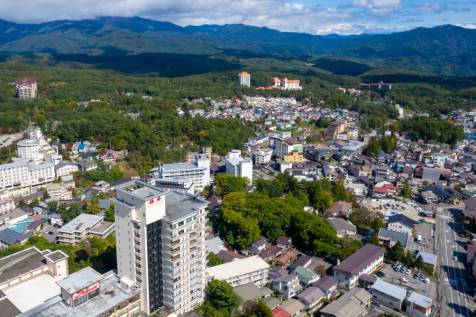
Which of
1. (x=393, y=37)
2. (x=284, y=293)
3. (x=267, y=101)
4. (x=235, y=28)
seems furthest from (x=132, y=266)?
(x=235, y=28)

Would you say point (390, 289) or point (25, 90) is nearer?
point (390, 289)

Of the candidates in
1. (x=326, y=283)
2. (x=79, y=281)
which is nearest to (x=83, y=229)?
(x=79, y=281)

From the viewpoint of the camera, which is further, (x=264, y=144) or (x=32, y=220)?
(x=264, y=144)

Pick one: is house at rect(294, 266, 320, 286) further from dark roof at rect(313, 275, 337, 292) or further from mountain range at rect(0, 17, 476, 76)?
mountain range at rect(0, 17, 476, 76)

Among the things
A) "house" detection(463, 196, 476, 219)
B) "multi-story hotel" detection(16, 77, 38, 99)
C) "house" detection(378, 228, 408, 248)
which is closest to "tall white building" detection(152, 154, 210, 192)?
"house" detection(378, 228, 408, 248)

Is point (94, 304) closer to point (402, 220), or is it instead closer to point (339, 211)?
point (339, 211)

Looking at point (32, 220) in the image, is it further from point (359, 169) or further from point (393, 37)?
point (393, 37)
